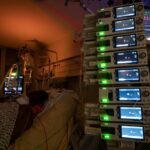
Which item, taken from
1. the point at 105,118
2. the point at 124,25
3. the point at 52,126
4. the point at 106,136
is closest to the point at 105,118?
the point at 105,118

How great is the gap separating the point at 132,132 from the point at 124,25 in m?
0.70

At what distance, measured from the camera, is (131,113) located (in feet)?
4.37

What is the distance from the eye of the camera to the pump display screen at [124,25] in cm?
138

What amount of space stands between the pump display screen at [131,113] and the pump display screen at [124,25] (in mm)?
526

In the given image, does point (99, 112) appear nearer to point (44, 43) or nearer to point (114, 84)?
point (114, 84)

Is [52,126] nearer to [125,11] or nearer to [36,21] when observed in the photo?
[125,11]

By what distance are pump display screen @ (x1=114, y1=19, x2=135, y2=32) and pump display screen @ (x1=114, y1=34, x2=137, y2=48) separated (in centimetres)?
6

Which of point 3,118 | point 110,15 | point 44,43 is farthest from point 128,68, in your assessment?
point 44,43

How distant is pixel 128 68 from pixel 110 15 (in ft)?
1.29

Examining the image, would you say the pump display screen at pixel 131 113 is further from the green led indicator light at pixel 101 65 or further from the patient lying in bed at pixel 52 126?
the patient lying in bed at pixel 52 126

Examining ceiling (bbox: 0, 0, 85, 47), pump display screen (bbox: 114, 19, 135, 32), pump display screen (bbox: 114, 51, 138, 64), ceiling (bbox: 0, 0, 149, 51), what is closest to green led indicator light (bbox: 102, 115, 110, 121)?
pump display screen (bbox: 114, 51, 138, 64)

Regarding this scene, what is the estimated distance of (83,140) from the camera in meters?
1.64

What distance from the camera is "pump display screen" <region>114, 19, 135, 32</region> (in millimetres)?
1380

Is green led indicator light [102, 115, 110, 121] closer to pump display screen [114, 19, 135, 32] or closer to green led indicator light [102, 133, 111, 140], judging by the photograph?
green led indicator light [102, 133, 111, 140]
